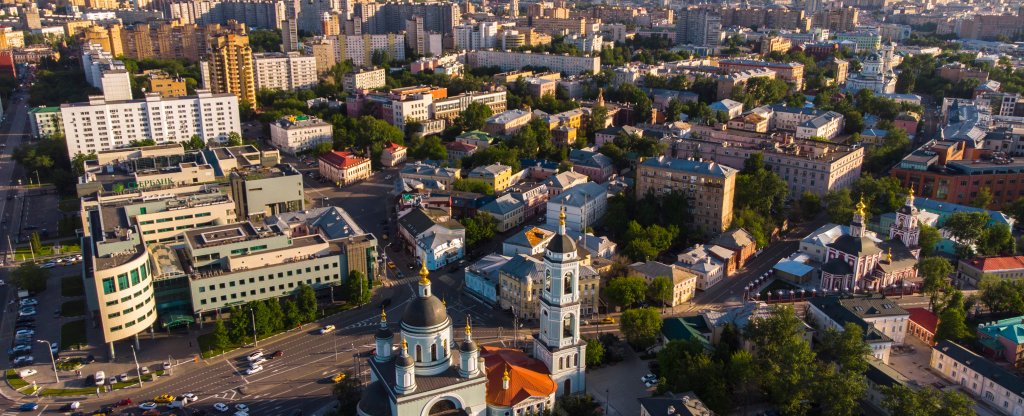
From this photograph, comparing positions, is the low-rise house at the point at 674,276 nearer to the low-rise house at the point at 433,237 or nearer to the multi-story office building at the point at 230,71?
the low-rise house at the point at 433,237

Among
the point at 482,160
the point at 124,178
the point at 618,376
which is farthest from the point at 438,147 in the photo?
the point at 618,376

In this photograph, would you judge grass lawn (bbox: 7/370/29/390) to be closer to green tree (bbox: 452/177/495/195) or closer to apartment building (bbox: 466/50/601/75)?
green tree (bbox: 452/177/495/195)

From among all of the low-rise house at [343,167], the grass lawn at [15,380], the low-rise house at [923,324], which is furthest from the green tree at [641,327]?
the low-rise house at [343,167]

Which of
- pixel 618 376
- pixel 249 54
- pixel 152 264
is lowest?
pixel 618 376

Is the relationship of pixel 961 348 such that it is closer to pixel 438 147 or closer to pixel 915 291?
pixel 915 291

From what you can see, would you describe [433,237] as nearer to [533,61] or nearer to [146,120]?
[146,120]

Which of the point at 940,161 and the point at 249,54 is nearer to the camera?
the point at 940,161

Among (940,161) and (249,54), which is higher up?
(249,54)
